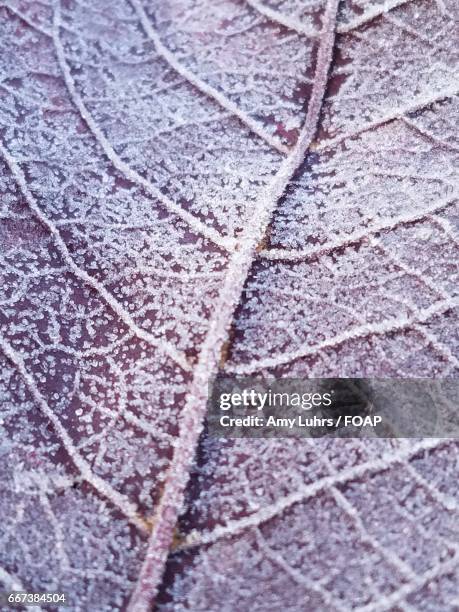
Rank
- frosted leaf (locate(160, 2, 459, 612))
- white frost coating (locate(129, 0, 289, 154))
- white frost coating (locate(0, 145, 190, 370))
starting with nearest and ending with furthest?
frosted leaf (locate(160, 2, 459, 612))
white frost coating (locate(0, 145, 190, 370))
white frost coating (locate(129, 0, 289, 154))

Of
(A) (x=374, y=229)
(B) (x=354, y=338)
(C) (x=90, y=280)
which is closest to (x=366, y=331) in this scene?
(B) (x=354, y=338)

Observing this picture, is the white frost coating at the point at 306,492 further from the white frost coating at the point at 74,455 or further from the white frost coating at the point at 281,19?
the white frost coating at the point at 281,19

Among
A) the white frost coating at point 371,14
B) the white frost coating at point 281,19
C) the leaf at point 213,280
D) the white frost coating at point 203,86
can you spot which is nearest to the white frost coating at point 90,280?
the leaf at point 213,280

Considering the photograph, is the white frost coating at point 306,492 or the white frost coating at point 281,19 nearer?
the white frost coating at point 306,492

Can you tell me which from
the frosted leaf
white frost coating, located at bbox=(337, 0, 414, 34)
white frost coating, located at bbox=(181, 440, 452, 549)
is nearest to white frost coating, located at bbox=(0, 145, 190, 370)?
the frosted leaf

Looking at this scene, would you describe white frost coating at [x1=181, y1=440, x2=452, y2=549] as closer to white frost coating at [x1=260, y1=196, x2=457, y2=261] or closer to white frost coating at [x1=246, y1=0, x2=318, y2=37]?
white frost coating at [x1=260, y1=196, x2=457, y2=261]

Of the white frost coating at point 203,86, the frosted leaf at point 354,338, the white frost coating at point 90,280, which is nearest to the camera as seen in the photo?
the frosted leaf at point 354,338

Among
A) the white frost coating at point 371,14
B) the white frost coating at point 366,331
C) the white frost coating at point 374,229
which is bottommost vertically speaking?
the white frost coating at point 366,331

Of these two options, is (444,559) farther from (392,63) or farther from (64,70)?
(64,70)

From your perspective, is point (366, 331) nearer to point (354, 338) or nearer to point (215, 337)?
point (354, 338)

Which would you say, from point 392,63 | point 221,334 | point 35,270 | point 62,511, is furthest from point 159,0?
point 62,511
